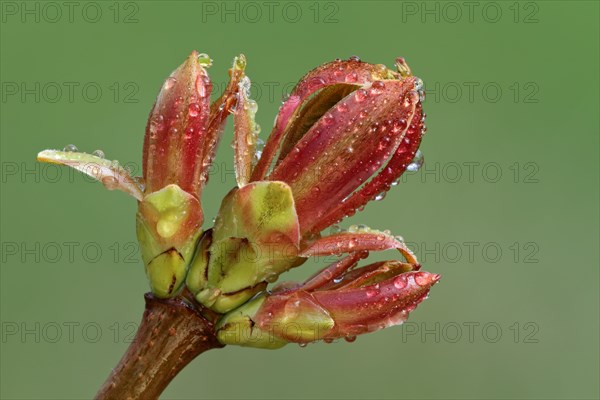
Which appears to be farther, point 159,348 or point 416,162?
point 416,162

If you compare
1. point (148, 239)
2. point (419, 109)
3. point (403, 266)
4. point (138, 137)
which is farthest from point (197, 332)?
point (138, 137)

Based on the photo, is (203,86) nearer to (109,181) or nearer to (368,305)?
(109,181)

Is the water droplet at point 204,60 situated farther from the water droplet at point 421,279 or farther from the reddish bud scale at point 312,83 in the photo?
the water droplet at point 421,279

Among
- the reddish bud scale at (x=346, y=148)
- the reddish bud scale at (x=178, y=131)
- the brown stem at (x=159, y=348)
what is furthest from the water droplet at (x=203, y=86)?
the brown stem at (x=159, y=348)

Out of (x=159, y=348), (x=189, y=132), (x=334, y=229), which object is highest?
(x=189, y=132)

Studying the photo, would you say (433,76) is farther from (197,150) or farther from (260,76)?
(197,150)

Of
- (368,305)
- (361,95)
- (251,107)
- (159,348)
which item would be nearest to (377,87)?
(361,95)
